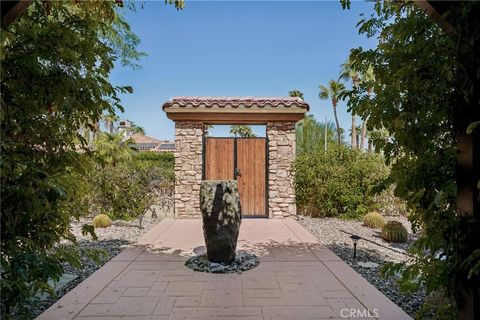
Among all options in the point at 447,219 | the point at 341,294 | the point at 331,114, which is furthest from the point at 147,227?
the point at 331,114

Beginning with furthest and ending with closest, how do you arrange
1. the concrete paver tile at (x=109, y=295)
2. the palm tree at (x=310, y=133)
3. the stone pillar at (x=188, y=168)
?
1. the palm tree at (x=310, y=133)
2. the stone pillar at (x=188, y=168)
3. the concrete paver tile at (x=109, y=295)

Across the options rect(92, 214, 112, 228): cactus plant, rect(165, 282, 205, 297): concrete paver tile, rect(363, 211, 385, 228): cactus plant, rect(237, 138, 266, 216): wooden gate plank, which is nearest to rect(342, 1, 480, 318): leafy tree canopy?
rect(165, 282, 205, 297): concrete paver tile

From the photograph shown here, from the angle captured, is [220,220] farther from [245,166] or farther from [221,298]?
[245,166]

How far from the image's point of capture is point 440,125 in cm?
214

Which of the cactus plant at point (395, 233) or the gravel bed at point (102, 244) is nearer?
the gravel bed at point (102, 244)

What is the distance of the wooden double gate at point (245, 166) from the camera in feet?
30.1

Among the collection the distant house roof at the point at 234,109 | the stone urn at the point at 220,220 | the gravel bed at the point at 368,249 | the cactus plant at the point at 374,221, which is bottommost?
the gravel bed at the point at 368,249

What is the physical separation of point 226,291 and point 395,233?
4.34 metres

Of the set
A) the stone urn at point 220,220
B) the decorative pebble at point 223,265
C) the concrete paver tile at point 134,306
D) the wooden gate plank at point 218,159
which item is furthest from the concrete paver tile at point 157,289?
the wooden gate plank at point 218,159

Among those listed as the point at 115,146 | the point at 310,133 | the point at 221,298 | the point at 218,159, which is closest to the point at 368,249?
the point at 221,298

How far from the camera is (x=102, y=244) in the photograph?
20.4 ft

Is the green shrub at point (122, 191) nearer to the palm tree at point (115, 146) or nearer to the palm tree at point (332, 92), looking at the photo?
the palm tree at point (115, 146)

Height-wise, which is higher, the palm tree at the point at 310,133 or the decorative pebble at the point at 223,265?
the palm tree at the point at 310,133

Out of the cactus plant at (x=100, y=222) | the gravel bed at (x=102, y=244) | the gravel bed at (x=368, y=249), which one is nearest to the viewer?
the gravel bed at (x=102, y=244)
